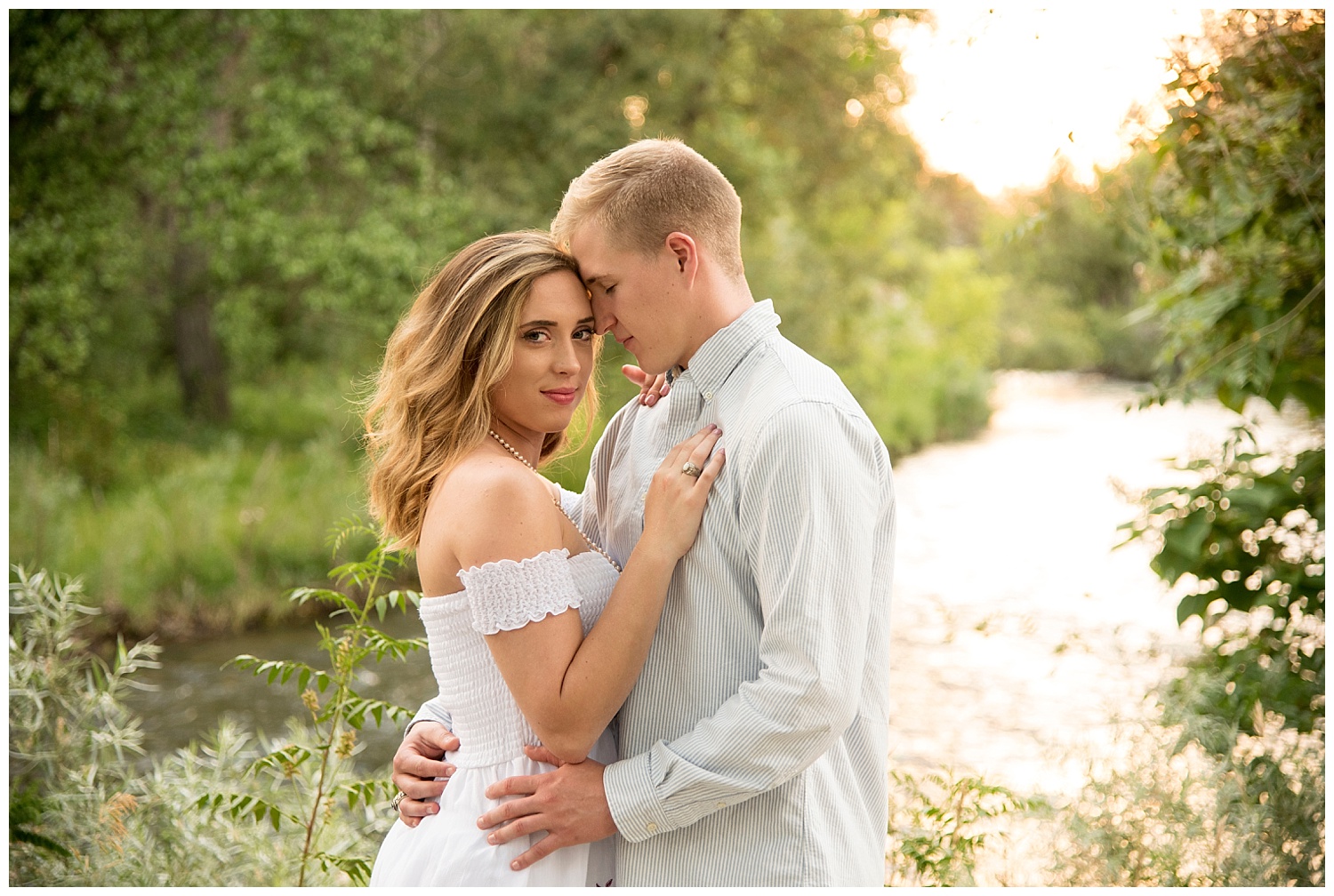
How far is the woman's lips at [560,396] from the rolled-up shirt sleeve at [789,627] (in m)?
0.44

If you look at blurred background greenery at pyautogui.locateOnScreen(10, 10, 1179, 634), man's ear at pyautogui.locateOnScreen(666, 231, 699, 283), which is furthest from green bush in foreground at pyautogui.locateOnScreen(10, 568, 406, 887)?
blurred background greenery at pyautogui.locateOnScreen(10, 10, 1179, 634)

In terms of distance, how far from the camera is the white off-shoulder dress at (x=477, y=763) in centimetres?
192

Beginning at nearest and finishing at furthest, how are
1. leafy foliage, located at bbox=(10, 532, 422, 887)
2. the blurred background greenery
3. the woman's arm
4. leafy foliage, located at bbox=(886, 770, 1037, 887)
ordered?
the woman's arm < leafy foliage, located at bbox=(886, 770, 1037, 887) < leafy foliage, located at bbox=(10, 532, 422, 887) < the blurred background greenery

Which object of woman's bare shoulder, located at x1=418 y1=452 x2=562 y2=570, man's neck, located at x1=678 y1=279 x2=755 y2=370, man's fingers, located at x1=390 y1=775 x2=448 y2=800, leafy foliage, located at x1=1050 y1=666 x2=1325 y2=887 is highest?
man's neck, located at x1=678 y1=279 x2=755 y2=370

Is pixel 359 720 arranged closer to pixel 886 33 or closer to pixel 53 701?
pixel 53 701

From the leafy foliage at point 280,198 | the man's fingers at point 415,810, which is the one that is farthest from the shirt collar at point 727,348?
the leafy foliage at point 280,198

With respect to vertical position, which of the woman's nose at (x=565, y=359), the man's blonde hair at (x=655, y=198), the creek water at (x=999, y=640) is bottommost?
the creek water at (x=999, y=640)

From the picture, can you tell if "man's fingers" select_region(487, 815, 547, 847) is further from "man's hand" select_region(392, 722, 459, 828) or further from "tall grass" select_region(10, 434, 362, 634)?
"tall grass" select_region(10, 434, 362, 634)

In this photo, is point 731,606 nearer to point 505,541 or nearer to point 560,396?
point 505,541

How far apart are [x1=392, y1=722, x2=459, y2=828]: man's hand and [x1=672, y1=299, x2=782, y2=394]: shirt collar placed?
0.88m

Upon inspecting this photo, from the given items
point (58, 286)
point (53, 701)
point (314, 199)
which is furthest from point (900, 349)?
point (53, 701)

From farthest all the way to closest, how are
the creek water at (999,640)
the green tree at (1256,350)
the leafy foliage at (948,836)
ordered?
the creek water at (999,640), the green tree at (1256,350), the leafy foliage at (948,836)

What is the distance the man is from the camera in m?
1.70

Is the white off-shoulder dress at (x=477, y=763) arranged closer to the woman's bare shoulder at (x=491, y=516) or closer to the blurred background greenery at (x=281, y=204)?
the woman's bare shoulder at (x=491, y=516)
